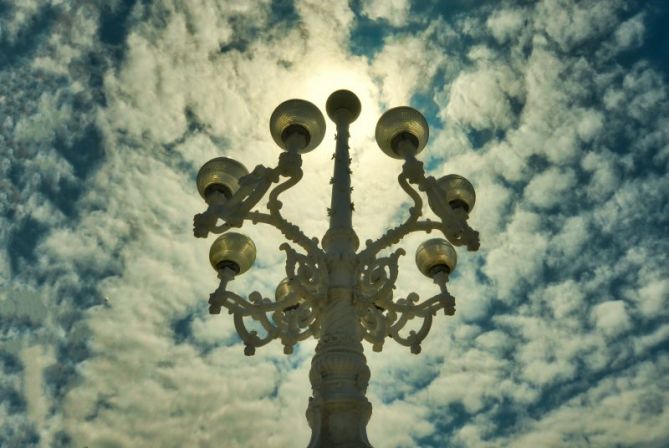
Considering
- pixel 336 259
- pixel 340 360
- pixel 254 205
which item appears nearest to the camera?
pixel 340 360

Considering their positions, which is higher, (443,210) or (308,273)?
(443,210)

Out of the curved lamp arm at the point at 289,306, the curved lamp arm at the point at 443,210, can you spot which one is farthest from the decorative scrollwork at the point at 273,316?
the curved lamp arm at the point at 443,210

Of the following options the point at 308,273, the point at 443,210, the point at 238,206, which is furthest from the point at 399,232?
the point at 238,206

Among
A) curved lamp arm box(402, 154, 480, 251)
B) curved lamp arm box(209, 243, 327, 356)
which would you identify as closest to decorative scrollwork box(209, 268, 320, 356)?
curved lamp arm box(209, 243, 327, 356)

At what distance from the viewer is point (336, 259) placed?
690cm

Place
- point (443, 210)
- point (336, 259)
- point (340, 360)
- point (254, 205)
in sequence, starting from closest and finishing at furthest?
point (340, 360)
point (336, 259)
point (254, 205)
point (443, 210)

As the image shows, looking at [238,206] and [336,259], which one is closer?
[336,259]

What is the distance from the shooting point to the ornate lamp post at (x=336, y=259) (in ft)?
19.9

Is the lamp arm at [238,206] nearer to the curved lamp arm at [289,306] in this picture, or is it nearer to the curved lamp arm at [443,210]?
the curved lamp arm at [289,306]

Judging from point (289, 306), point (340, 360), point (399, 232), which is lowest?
point (340, 360)

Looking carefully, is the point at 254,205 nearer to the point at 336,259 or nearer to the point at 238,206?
the point at 238,206

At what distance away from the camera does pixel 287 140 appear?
27.3 feet

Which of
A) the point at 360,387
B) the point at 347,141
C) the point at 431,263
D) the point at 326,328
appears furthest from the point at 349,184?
the point at 360,387

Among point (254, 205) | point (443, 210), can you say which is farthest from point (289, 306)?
point (443, 210)
